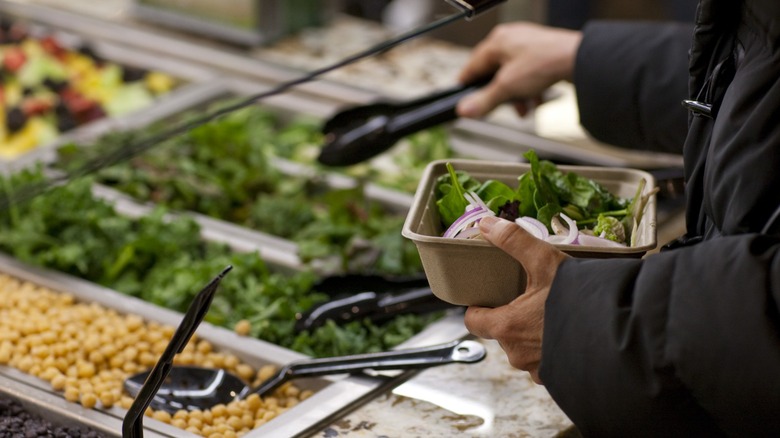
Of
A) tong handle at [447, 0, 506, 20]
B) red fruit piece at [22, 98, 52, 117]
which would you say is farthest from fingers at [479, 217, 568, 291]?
red fruit piece at [22, 98, 52, 117]

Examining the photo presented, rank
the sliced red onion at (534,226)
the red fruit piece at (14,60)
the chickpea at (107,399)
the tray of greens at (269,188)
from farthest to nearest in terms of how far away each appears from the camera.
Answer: the red fruit piece at (14,60) → the tray of greens at (269,188) → the chickpea at (107,399) → the sliced red onion at (534,226)

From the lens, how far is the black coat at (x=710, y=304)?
48.2 inches

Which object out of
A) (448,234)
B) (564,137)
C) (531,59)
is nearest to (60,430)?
(448,234)

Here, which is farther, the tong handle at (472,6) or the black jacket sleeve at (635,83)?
the black jacket sleeve at (635,83)

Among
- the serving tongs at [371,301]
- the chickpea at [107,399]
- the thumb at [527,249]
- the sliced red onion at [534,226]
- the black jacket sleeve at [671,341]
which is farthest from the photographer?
the serving tongs at [371,301]

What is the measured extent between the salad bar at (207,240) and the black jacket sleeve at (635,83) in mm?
294

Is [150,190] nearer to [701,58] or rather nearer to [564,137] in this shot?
[564,137]

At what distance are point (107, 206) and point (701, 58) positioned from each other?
5.21ft

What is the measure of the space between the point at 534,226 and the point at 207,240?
1.24 m

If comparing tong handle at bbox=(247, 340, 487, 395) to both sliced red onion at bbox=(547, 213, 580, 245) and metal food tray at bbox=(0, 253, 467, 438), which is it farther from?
sliced red onion at bbox=(547, 213, 580, 245)

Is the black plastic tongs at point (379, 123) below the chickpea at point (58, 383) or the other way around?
the other way around

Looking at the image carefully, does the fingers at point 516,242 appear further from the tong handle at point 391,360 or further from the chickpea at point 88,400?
the chickpea at point 88,400

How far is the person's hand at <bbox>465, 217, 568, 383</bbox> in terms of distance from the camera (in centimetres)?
136

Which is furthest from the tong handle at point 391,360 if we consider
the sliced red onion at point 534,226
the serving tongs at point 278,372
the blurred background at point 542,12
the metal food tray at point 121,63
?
the blurred background at point 542,12
